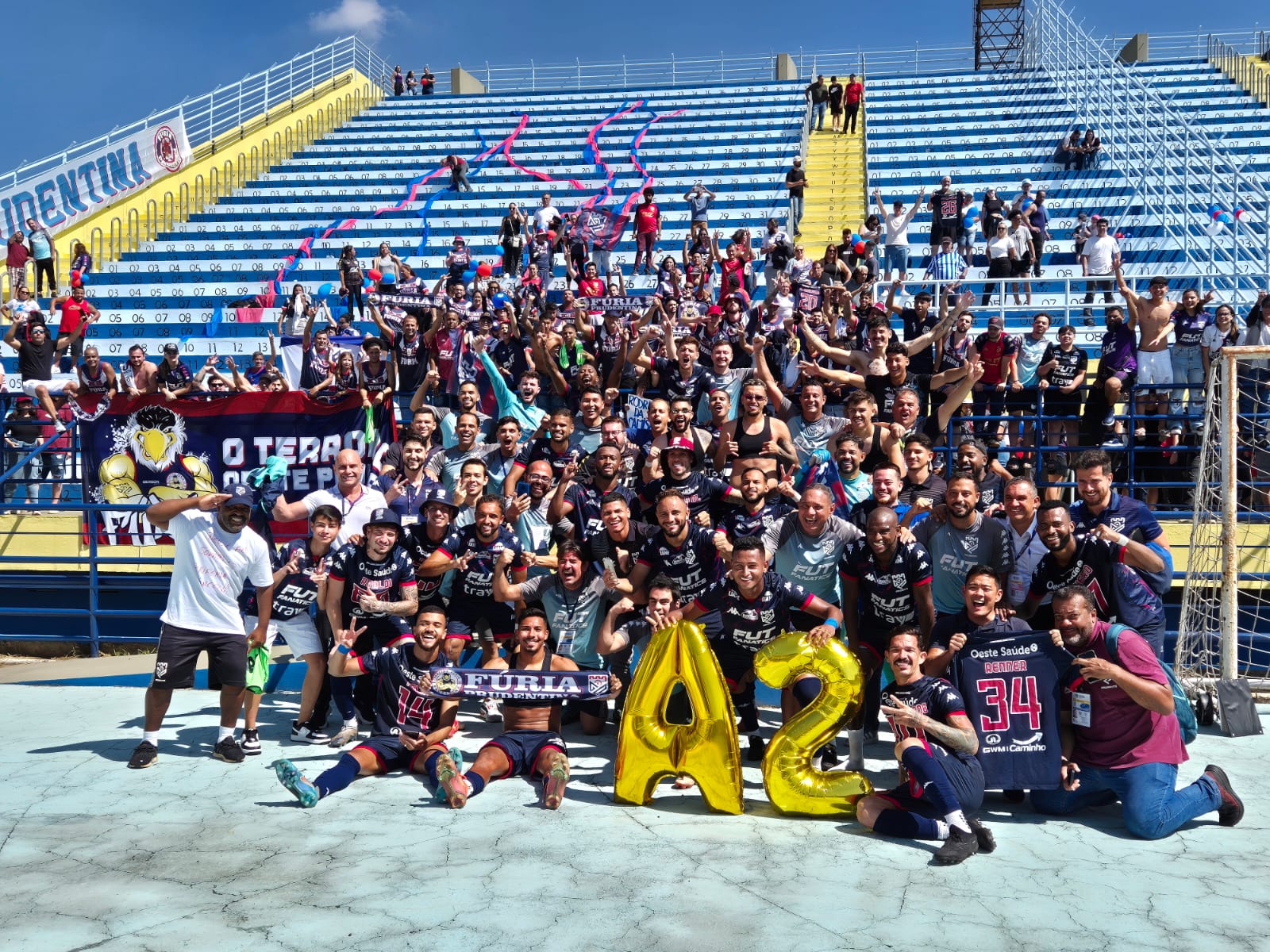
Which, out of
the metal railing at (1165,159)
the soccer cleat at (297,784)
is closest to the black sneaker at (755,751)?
the soccer cleat at (297,784)

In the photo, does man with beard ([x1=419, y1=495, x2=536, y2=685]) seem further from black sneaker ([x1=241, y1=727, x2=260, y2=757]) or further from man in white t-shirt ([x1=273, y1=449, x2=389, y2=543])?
black sneaker ([x1=241, y1=727, x2=260, y2=757])

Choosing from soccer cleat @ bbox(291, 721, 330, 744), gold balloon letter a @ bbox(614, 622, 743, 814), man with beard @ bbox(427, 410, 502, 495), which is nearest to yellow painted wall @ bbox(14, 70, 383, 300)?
man with beard @ bbox(427, 410, 502, 495)

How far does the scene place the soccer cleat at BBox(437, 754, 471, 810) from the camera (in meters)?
6.16

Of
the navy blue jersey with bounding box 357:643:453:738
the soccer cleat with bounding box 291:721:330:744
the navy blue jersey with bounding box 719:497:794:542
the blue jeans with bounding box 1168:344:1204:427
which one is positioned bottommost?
the soccer cleat with bounding box 291:721:330:744

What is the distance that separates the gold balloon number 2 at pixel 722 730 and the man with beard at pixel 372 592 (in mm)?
1810

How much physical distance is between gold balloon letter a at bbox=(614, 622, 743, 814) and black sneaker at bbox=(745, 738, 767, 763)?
832 millimetres

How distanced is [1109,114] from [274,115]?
19.6 meters

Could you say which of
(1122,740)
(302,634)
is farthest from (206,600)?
(1122,740)

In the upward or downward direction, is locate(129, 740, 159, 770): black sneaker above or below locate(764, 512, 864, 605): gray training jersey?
below

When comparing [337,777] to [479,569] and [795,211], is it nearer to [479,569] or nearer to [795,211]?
[479,569]

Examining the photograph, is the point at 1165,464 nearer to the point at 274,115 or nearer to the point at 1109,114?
the point at 1109,114

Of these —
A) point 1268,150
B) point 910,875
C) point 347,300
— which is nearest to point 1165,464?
point 910,875

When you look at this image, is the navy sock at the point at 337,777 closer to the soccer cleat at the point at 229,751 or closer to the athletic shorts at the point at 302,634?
the soccer cleat at the point at 229,751

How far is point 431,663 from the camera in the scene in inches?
274
